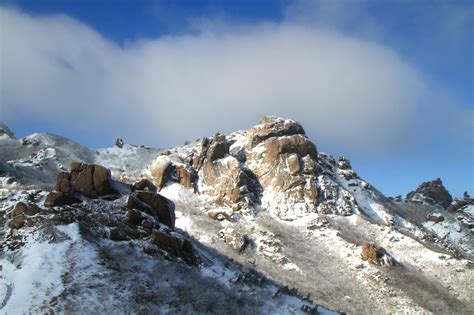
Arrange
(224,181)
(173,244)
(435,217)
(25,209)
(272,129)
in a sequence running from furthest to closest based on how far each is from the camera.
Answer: (435,217), (272,129), (224,181), (173,244), (25,209)

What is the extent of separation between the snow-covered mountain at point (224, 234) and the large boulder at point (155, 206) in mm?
97

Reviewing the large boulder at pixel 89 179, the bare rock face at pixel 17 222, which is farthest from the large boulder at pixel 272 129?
the bare rock face at pixel 17 222

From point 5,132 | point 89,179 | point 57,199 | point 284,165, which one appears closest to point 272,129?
point 284,165

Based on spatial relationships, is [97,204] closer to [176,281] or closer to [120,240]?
Result: [120,240]

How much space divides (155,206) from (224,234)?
3052 cm

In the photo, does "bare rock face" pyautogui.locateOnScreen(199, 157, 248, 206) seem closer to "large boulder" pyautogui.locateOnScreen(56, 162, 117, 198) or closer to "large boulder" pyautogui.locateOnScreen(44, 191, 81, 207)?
"large boulder" pyautogui.locateOnScreen(56, 162, 117, 198)

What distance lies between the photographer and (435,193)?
385 feet

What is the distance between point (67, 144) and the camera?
388ft

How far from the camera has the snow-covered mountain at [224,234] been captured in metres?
23.7

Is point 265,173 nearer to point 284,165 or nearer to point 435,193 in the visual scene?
point 284,165

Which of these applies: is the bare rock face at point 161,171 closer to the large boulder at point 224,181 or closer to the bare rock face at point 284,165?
the large boulder at point 224,181

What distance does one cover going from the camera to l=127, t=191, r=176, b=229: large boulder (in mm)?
34344

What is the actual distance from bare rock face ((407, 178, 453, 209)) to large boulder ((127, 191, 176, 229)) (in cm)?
9446

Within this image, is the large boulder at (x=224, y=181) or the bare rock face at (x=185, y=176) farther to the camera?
the bare rock face at (x=185, y=176)
